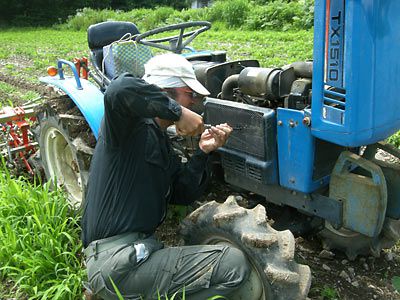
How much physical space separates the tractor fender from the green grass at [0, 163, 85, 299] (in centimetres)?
64

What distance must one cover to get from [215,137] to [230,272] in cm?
69

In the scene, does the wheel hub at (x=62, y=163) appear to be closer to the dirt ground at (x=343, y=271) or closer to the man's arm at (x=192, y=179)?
the dirt ground at (x=343, y=271)

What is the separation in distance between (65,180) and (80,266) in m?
1.21

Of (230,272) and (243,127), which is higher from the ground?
(243,127)

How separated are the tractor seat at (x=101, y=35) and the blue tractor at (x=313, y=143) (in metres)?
0.81

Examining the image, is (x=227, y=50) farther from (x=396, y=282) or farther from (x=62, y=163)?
(x=396, y=282)

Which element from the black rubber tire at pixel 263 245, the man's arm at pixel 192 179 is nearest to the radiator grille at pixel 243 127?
the man's arm at pixel 192 179

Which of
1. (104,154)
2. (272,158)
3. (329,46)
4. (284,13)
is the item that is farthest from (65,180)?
(284,13)

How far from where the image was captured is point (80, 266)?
304 centimetres

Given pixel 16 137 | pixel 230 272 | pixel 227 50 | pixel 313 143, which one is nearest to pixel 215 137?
pixel 313 143

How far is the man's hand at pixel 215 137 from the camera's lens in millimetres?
2493

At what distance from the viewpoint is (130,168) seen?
7.89 ft

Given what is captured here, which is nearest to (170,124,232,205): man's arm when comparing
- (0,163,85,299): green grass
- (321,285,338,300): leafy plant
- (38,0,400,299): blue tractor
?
(38,0,400,299): blue tractor

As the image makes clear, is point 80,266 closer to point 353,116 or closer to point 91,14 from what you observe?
point 353,116
